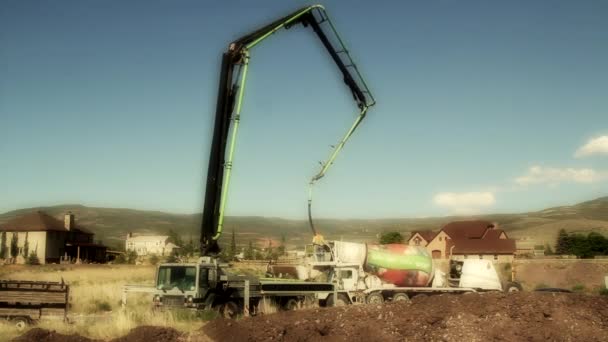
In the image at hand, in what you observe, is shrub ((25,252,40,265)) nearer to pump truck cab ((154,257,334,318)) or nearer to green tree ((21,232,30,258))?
green tree ((21,232,30,258))

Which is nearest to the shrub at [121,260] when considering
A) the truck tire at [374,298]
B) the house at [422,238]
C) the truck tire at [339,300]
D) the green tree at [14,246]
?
the green tree at [14,246]

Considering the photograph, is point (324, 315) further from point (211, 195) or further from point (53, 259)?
point (53, 259)

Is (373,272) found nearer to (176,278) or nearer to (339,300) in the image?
(339,300)

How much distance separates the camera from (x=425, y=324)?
42.3ft

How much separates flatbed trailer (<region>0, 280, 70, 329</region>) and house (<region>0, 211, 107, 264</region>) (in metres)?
58.8

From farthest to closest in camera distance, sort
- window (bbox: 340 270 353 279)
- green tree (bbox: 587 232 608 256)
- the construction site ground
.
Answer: green tree (bbox: 587 232 608 256), window (bbox: 340 270 353 279), the construction site ground

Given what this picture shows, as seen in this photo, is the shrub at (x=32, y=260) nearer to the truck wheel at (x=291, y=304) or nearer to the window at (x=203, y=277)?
the truck wheel at (x=291, y=304)

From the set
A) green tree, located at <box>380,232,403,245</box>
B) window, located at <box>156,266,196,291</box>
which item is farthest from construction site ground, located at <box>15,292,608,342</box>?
green tree, located at <box>380,232,403,245</box>

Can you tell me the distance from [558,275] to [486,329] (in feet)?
126

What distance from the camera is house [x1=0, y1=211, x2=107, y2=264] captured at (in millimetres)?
72500

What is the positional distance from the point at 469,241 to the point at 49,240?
192 feet

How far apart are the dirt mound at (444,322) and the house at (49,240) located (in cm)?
6466

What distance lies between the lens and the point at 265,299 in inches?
730

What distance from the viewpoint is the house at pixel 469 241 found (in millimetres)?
73250
